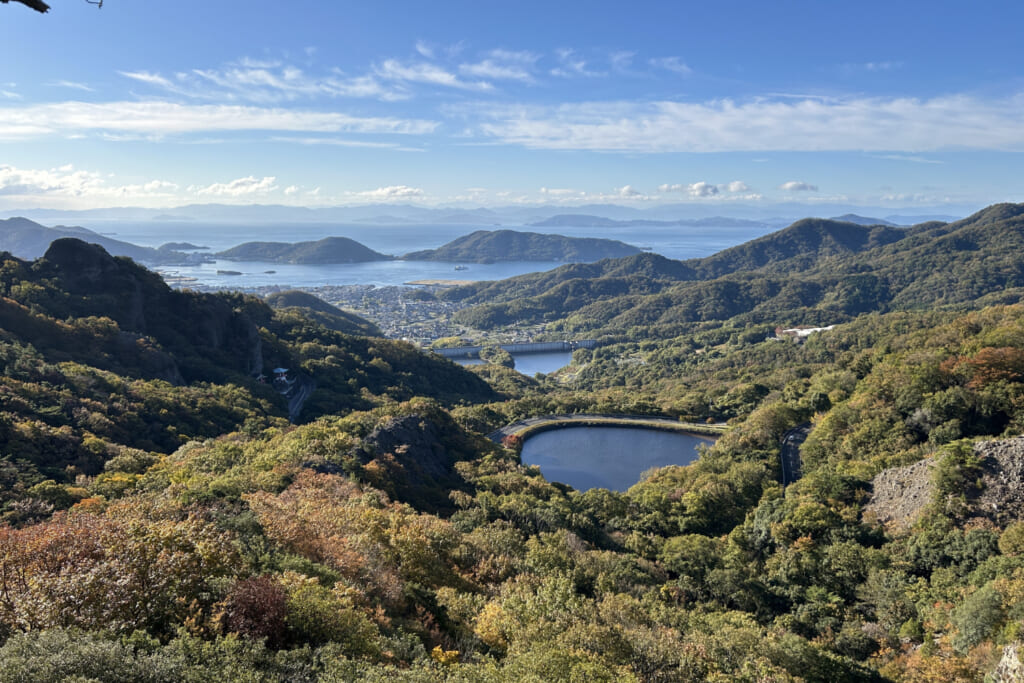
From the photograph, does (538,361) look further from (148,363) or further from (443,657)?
(443,657)

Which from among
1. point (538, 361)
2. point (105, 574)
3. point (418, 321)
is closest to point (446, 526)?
point (105, 574)

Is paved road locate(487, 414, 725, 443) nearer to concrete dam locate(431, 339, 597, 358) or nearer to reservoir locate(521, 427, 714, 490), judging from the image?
reservoir locate(521, 427, 714, 490)

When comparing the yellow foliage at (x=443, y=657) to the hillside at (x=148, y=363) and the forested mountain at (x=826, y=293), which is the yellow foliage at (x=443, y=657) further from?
the forested mountain at (x=826, y=293)

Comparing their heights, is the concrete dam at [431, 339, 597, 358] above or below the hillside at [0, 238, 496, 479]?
below

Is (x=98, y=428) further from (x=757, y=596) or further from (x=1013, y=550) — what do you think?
(x=1013, y=550)

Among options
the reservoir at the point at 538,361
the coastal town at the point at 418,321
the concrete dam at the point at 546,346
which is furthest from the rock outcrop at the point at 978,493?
the coastal town at the point at 418,321

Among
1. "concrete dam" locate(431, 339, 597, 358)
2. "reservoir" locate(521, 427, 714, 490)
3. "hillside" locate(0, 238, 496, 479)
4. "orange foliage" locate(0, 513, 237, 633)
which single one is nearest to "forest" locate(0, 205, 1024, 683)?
"orange foliage" locate(0, 513, 237, 633)
